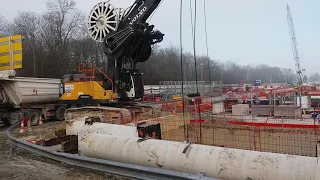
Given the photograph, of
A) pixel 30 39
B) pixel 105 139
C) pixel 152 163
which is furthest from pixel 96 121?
pixel 30 39

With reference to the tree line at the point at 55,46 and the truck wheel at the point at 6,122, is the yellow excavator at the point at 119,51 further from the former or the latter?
the tree line at the point at 55,46

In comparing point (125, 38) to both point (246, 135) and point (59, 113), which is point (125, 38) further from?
point (59, 113)

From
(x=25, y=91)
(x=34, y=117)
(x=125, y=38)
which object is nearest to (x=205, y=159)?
(x=125, y=38)

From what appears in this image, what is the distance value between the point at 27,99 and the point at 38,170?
34.6 ft

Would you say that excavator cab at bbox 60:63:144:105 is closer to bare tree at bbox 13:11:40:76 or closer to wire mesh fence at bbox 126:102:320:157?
wire mesh fence at bbox 126:102:320:157

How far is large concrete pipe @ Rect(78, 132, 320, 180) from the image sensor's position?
4398 millimetres

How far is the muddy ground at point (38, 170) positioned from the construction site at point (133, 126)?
0.06m

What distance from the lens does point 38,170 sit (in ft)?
21.0

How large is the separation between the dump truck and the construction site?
0.18 feet

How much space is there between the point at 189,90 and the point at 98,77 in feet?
78.4

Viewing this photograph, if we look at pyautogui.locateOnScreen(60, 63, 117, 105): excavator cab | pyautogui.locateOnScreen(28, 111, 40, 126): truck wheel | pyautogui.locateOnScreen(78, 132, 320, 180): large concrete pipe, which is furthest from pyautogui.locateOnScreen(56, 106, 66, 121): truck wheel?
pyautogui.locateOnScreen(78, 132, 320, 180): large concrete pipe

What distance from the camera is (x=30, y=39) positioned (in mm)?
48875

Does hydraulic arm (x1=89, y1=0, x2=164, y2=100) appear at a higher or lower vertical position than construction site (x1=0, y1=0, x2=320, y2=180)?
higher

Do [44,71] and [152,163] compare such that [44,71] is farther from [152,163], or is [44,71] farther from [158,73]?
[152,163]
